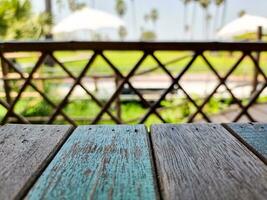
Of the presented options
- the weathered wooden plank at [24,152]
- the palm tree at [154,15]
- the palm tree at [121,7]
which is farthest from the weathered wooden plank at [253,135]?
the palm tree at [154,15]

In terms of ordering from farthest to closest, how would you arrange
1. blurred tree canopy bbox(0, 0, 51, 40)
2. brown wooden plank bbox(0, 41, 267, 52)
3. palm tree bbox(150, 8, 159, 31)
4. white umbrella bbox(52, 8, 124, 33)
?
palm tree bbox(150, 8, 159, 31) < white umbrella bbox(52, 8, 124, 33) < blurred tree canopy bbox(0, 0, 51, 40) < brown wooden plank bbox(0, 41, 267, 52)

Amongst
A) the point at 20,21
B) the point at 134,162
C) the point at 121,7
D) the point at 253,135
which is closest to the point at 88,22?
the point at 20,21

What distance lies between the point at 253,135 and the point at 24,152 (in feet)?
1.66

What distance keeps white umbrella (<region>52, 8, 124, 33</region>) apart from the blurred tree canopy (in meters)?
0.55

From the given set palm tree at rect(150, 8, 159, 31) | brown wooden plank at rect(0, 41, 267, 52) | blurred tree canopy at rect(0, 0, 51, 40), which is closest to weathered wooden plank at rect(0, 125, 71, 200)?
brown wooden plank at rect(0, 41, 267, 52)

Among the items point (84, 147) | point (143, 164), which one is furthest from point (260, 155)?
point (84, 147)

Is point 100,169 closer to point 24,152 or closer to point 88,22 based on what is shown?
point 24,152

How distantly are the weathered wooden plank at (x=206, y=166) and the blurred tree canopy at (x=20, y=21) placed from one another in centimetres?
497

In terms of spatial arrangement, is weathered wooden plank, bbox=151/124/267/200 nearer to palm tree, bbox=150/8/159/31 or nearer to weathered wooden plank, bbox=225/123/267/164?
weathered wooden plank, bbox=225/123/267/164

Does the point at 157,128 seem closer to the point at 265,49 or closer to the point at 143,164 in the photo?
the point at 143,164

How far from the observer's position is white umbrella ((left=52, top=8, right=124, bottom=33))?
6.69 metres

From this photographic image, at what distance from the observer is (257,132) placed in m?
0.83

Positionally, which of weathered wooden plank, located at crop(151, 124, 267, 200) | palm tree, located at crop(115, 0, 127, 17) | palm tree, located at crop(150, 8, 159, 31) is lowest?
palm tree, located at crop(150, 8, 159, 31)

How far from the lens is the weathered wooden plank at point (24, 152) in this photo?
534 mm
